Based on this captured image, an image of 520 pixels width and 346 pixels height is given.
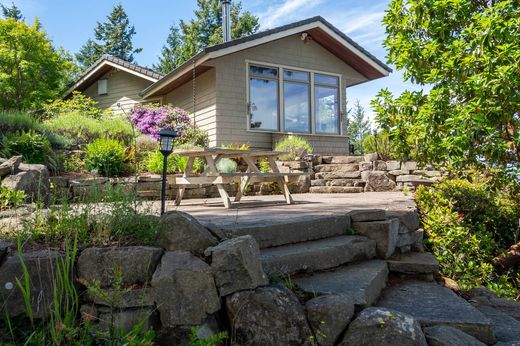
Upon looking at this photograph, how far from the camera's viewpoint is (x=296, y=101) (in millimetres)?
11469

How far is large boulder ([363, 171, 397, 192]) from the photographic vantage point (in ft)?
25.8

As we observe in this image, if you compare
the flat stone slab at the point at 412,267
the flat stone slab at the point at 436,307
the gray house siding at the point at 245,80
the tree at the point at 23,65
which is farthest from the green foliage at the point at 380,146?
the tree at the point at 23,65

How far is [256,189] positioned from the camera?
24.0 feet

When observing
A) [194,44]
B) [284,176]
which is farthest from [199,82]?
[194,44]

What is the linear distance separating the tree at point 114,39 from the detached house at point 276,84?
23.5 meters

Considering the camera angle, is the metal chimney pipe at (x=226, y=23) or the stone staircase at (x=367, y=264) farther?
the metal chimney pipe at (x=226, y=23)

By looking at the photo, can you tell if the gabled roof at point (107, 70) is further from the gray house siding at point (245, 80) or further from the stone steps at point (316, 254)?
the stone steps at point (316, 254)

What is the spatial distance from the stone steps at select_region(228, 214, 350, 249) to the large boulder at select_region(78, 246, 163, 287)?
2.33 feet

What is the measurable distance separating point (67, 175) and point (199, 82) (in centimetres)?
568

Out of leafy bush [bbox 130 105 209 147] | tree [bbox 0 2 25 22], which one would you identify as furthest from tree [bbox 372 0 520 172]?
tree [bbox 0 2 25 22]

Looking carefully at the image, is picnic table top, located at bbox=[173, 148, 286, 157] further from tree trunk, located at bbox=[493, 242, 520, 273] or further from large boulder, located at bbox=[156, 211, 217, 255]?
tree trunk, located at bbox=[493, 242, 520, 273]

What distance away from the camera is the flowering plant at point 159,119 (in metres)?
10.7

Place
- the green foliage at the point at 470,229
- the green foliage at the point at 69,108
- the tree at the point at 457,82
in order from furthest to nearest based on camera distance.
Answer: the green foliage at the point at 69,108 < the green foliage at the point at 470,229 < the tree at the point at 457,82

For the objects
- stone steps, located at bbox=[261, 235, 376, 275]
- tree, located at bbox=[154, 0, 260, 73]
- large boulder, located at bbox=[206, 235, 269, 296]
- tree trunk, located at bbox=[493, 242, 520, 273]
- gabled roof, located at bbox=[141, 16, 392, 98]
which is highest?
tree, located at bbox=[154, 0, 260, 73]
